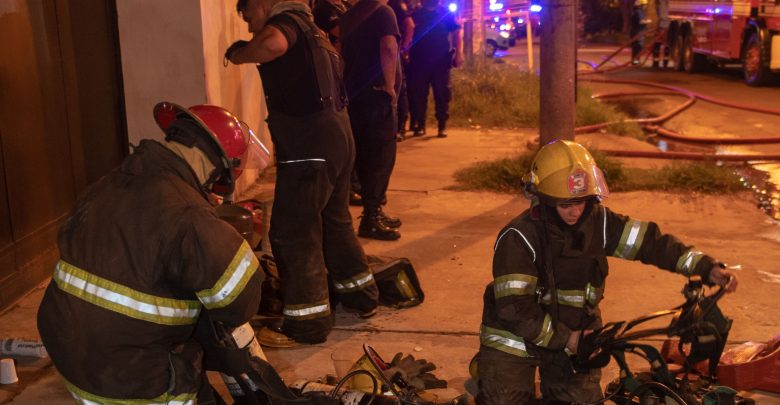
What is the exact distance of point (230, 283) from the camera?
2.66 m

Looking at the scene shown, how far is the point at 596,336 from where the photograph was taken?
133 inches

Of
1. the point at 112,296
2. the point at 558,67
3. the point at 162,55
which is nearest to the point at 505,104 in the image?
the point at 558,67

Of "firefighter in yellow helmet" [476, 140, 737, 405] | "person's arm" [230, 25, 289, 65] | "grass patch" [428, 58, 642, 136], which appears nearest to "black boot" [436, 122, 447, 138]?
"grass patch" [428, 58, 642, 136]

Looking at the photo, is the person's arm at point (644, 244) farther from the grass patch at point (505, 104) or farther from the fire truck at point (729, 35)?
the fire truck at point (729, 35)

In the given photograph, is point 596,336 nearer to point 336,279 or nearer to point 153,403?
point 153,403

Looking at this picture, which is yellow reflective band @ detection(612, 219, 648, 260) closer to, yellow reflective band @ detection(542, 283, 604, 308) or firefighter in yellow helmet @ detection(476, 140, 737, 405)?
firefighter in yellow helmet @ detection(476, 140, 737, 405)

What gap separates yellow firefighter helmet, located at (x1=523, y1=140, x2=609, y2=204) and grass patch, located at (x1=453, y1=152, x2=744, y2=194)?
426 cm

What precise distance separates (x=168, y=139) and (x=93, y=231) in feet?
1.21

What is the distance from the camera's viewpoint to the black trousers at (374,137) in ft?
21.2

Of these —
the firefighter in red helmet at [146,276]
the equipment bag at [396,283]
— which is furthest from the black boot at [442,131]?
the firefighter in red helmet at [146,276]

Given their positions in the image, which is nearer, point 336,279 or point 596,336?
point 596,336

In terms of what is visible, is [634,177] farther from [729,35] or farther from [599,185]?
[729,35]

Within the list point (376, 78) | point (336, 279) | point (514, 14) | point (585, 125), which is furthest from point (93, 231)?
point (514, 14)

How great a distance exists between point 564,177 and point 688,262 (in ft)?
1.89
